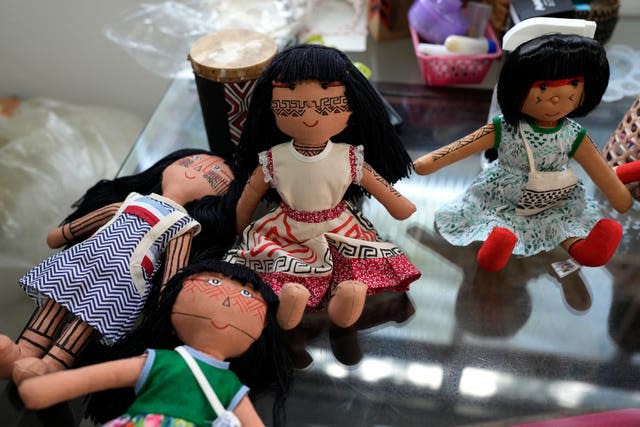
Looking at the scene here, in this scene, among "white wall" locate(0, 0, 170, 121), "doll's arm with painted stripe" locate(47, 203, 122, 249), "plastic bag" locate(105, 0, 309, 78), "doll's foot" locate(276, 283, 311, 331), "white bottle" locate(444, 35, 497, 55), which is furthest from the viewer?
"white wall" locate(0, 0, 170, 121)

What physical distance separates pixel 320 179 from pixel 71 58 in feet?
2.80

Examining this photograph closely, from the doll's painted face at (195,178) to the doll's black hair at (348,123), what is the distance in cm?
5

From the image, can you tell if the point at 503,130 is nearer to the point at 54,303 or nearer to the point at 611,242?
the point at 611,242

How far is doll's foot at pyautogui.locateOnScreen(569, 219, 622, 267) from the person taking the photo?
0.71 metres

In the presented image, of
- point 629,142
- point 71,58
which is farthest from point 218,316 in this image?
point 71,58

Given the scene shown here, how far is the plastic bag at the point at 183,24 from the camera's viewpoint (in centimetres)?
110

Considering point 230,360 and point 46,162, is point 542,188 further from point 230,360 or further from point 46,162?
point 46,162

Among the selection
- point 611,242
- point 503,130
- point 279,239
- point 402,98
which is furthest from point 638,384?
point 402,98

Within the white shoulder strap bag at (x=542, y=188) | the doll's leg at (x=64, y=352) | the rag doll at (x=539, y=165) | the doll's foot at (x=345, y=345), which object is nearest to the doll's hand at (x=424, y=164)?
the rag doll at (x=539, y=165)

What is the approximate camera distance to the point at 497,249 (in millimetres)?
731

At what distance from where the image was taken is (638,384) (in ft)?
2.24

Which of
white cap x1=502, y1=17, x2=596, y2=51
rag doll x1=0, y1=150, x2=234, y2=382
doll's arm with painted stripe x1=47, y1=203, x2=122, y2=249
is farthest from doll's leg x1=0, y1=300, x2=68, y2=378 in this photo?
white cap x1=502, y1=17, x2=596, y2=51

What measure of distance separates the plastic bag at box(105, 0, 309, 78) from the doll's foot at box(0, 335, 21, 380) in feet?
2.02

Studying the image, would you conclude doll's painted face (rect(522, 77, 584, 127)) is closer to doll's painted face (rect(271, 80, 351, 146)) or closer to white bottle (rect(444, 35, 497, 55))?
doll's painted face (rect(271, 80, 351, 146))
